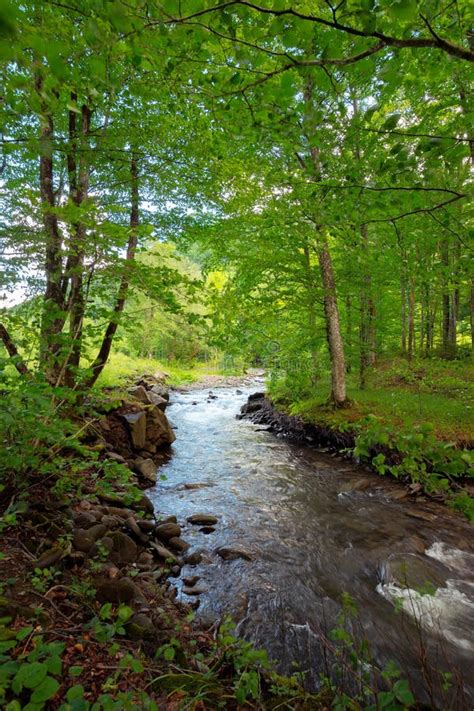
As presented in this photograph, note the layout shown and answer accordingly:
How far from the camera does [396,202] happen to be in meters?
2.18

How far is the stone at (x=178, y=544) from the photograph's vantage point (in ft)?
14.6

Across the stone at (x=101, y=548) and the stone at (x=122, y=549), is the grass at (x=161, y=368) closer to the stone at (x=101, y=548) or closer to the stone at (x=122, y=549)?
the stone at (x=122, y=549)

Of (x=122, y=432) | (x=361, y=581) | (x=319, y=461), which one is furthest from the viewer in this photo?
(x=319, y=461)

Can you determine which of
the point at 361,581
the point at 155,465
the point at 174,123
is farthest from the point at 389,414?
the point at 174,123

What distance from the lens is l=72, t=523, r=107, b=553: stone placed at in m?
3.25

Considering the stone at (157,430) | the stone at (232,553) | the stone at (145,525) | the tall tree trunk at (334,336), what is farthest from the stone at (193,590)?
the tall tree trunk at (334,336)

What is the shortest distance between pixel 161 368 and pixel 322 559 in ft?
72.7

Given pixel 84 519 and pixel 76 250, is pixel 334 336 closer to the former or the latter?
pixel 76 250

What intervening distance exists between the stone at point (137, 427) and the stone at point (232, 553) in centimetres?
378

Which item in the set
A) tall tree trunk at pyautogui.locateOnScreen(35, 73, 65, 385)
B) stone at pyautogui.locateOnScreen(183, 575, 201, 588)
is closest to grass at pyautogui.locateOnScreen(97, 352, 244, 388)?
tall tree trunk at pyautogui.locateOnScreen(35, 73, 65, 385)

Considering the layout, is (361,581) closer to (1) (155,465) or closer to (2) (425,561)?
(2) (425,561)

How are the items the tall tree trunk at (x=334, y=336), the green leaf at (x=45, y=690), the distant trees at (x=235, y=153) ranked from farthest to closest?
the tall tree trunk at (x=334, y=336), the distant trees at (x=235, y=153), the green leaf at (x=45, y=690)

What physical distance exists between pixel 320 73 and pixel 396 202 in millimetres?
906

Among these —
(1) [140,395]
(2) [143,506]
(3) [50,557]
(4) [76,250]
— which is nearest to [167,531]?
(2) [143,506]
